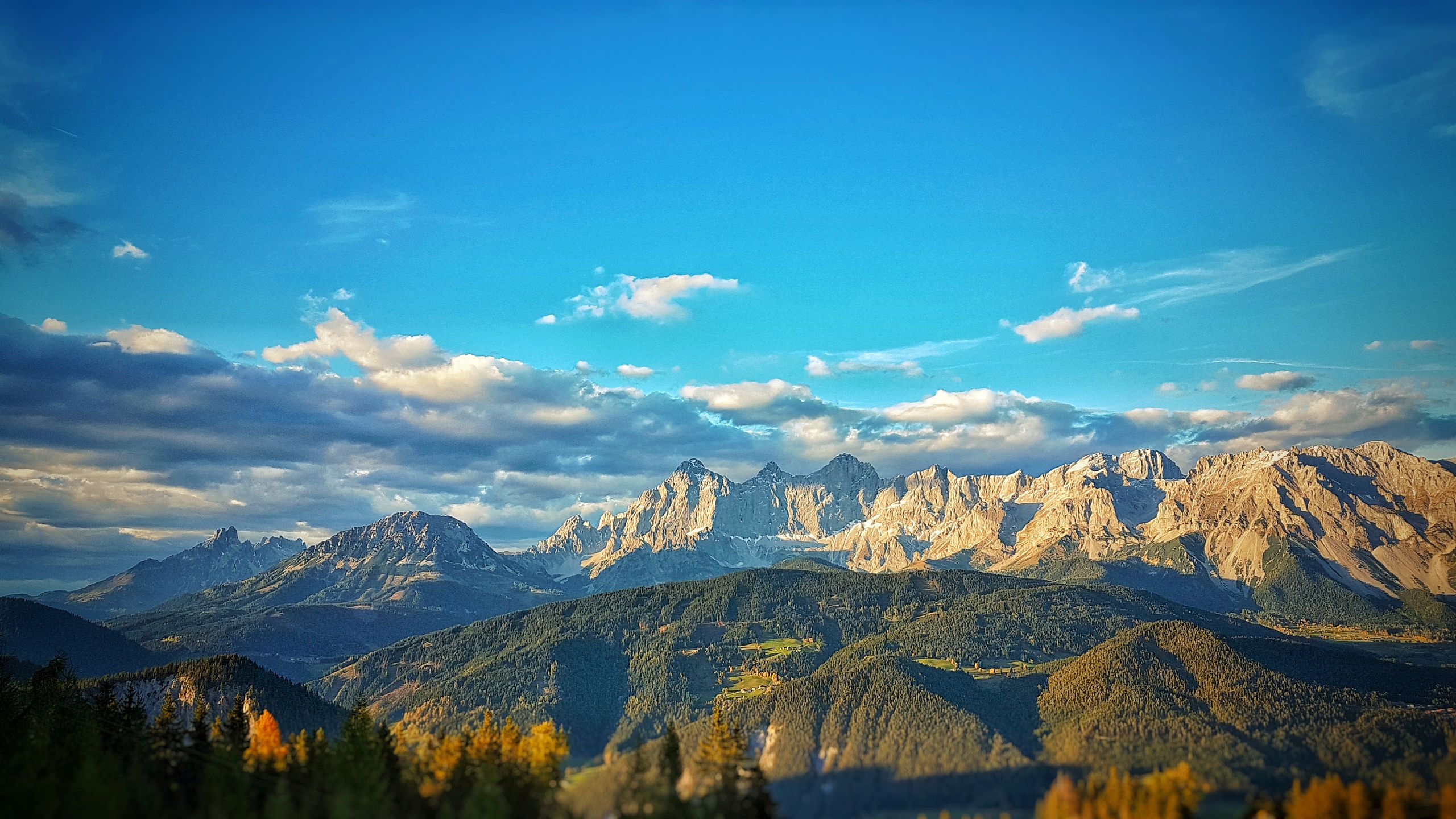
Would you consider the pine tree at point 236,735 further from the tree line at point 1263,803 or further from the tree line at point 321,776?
the tree line at point 1263,803

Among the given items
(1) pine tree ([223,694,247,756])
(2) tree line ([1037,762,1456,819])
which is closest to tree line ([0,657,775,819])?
→ (1) pine tree ([223,694,247,756])

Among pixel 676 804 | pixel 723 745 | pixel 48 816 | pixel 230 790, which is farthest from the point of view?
pixel 723 745

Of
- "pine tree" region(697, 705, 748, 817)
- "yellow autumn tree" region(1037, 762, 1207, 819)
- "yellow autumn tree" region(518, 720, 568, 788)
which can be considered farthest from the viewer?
"yellow autumn tree" region(518, 720, 568, 788)

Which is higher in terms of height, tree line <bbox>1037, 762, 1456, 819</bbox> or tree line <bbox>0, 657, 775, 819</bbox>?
tree line <bbox>0, 657, 775, 819</bbox>

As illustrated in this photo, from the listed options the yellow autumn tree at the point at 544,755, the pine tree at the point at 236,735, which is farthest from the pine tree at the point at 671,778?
the pine tree at the point at 236,735

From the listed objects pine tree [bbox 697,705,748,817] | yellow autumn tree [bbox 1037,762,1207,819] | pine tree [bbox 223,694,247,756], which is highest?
pine tree [bbox 223,694,247,756]

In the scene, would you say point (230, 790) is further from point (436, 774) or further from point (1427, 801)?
point (1427, 801)

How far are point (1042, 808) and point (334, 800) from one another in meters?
136

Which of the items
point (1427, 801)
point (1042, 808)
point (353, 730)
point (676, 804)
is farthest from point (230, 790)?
point (1427, 801)

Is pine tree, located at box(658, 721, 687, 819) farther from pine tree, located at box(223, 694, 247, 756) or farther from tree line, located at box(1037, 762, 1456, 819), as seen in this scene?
pine tree, located at box(223, 694, 247, 756)

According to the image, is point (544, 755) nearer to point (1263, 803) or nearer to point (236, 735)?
point (236, 735)

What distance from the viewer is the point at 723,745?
534 feet

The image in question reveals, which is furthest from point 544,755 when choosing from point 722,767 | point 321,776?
point 722,767

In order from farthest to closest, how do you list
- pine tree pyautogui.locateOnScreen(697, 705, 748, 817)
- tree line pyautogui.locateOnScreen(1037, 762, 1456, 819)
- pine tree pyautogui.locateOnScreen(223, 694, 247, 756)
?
1. pine tree pyautogui.locateOnScreen(223, 694, 247, 756)
2. tree line pyautogui.locateOnScreen(1037, 762, 1456, 819)
3. pine tree pyautogui.locateOnScreen(697, 705, 748, 817)
